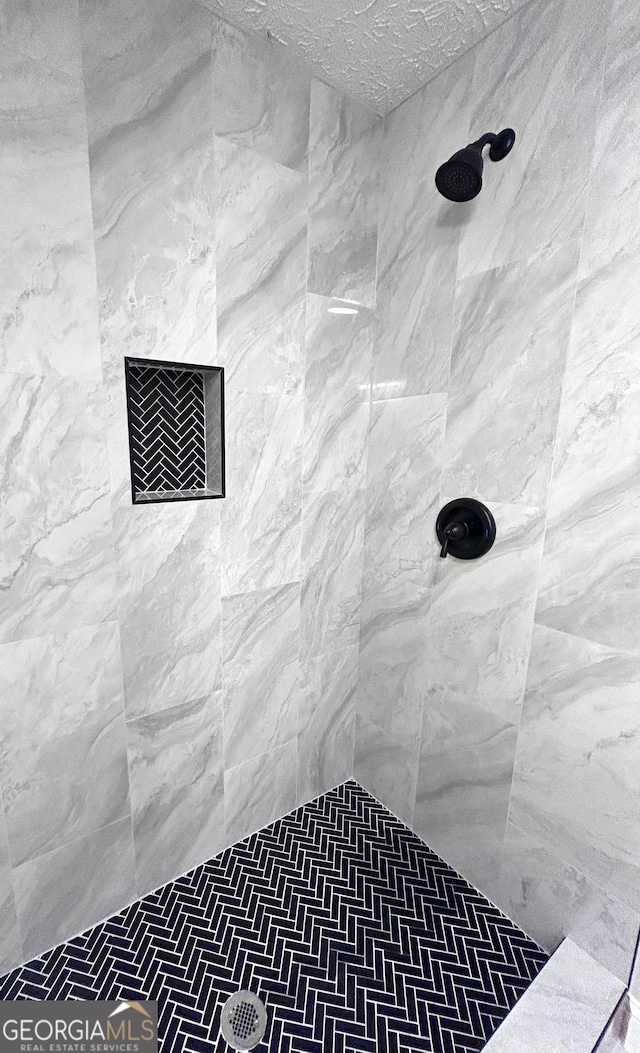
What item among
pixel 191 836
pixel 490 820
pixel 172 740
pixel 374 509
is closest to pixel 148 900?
pixel 191 836

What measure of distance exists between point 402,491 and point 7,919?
1.74m

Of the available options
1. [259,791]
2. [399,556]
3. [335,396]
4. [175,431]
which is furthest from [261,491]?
[259,791]

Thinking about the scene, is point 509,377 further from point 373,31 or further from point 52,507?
point 52,507

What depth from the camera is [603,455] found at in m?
1.22

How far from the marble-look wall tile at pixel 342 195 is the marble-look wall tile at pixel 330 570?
29.5 inches

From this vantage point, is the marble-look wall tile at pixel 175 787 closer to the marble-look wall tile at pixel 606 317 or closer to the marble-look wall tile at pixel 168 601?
the marble-look wall tile at pixel 168 601

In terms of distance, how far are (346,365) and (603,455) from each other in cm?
93

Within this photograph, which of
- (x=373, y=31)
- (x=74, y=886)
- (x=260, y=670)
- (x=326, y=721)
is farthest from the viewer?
(x=326, y=721)

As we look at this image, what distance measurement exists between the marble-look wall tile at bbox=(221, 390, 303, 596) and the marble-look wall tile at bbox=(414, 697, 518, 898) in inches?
30.4

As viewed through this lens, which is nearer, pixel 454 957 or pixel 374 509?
pixel 454 957

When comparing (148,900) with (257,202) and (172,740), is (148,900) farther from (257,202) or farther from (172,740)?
(257,202)

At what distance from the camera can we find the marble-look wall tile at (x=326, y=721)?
1949mm

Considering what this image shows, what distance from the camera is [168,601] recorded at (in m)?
1.50

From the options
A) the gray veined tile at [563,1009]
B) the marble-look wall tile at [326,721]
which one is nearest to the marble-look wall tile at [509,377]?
→ the marble-look wall tile at [326,721]
